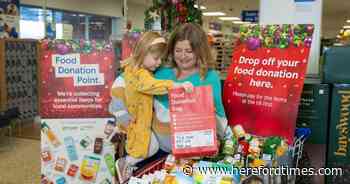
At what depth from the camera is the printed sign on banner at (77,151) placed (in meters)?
2.91

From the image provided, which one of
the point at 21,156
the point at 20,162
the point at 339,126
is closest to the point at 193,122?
the point at 339,126

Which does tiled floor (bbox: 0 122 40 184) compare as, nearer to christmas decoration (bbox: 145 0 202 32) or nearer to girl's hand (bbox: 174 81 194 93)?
christmas decoration (bbox: 145 0 202 32)

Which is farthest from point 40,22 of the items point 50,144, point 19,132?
point 50,144

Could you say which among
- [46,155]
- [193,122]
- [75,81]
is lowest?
[46,155]

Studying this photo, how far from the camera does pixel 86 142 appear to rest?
296cm

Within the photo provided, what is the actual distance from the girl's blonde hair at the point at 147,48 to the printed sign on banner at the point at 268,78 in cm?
51

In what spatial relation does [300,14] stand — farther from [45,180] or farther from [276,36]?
[45,180]

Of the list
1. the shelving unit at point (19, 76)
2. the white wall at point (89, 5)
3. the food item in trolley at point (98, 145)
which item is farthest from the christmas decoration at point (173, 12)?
the white wall at point (89, 5)

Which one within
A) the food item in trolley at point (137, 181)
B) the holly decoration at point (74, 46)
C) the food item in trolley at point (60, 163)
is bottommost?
the food item in trolley at point (60, 163)

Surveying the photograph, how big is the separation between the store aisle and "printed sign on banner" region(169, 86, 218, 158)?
2.84 meters

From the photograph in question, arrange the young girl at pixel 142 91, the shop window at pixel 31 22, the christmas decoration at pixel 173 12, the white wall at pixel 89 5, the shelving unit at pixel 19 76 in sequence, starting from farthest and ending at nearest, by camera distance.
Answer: the white wall at pixel 89 5 < the shop window at pixel 31 22 < the shelving unit at pixel 19 76 < the christmas decoration at pixel 173 12 < the young girl at pixel 142 91

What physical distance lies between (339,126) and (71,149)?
1.97 m

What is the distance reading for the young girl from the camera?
1.93m

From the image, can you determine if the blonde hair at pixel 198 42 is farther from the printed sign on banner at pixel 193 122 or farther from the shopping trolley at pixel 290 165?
the shopping trolley at pixel 290 165
